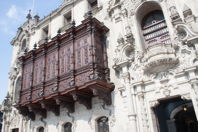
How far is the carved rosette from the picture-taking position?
10086mm

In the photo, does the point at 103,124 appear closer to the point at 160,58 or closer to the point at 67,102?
the point at 67,102

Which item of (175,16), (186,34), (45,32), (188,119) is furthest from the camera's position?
(45,32)

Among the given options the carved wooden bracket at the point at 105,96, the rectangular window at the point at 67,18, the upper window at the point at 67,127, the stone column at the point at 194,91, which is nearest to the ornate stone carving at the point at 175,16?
the stone column at the point at 194,91

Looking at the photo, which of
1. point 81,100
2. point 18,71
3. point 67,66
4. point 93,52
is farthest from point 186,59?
point 18,71

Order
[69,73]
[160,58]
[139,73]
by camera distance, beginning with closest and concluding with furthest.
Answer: [160,58], [139,73], [69,73]

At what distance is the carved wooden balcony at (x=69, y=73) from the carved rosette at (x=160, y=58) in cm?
268

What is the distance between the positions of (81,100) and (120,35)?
15.9 feet

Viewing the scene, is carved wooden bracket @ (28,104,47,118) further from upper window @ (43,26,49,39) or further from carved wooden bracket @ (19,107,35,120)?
upper window @ (43,26,49,39)

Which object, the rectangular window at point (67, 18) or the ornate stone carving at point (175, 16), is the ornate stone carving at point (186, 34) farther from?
the rectangular window at point (67, 18)

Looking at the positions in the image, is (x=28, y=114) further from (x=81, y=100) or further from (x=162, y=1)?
(x=162, y=1)

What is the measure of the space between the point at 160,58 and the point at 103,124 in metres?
5.20

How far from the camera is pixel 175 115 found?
581 inches

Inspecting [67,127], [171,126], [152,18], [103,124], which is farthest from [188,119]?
[67,127]

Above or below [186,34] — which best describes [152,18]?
above
